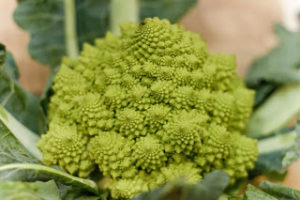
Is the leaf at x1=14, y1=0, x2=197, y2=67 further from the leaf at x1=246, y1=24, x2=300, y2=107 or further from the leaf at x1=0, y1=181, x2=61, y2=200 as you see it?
the leaf at x1=0, y1=181, x2=61, y2=200

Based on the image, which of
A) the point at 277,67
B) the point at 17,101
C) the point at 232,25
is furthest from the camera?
the point at 232,25

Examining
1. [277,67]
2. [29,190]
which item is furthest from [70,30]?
[277,67]

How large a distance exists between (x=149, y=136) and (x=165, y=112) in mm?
67

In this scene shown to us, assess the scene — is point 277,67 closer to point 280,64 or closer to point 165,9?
point 280,64

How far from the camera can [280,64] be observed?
4.34 ft

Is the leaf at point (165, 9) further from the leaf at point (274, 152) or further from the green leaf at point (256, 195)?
the green leaf at point (256, 195)

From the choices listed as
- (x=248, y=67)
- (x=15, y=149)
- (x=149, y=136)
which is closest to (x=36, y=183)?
(x=15, y=149)

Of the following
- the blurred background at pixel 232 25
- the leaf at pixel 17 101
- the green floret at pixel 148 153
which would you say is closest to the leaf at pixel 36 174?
the green floret at pixel 148 153

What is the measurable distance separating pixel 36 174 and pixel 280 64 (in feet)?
3.06

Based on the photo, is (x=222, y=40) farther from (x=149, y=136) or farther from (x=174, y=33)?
(x=149, y=136)

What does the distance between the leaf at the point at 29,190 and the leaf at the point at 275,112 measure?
62cm

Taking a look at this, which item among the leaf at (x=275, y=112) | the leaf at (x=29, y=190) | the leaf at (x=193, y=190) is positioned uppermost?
the leaf at (x=275, y=112)

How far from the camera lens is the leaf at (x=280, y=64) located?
3.91ft

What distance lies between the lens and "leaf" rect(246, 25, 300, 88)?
1191 millimetres
